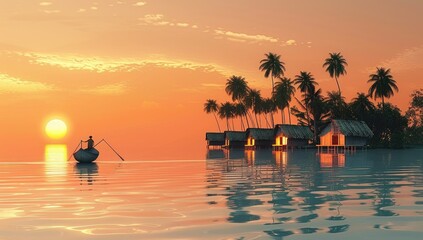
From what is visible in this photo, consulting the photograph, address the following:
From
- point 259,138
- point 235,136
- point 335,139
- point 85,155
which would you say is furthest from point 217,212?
point 235,136

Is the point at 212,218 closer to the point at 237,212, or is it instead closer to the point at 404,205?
the point at 237,212

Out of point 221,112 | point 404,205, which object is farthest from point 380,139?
point 404,205

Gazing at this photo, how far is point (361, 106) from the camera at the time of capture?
88438 millimetres

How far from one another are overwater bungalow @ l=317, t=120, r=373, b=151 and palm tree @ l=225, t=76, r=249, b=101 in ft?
111

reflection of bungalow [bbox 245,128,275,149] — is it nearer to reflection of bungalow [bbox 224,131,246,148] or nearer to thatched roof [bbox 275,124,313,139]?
thatched roof [bbox 275,124,313,139]

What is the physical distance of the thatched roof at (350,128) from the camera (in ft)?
240

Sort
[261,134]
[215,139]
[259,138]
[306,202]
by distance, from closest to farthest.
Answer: [306,202] < [259,138] < [261,134] < [215,139]

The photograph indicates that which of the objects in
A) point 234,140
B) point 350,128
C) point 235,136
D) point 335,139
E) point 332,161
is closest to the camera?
point 332,161

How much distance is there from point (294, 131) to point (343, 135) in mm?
10884

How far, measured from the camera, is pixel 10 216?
Answer: 11.2 m

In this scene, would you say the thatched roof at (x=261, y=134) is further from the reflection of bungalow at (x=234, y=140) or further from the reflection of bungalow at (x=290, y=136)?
the reflection of bungalow at (x=234, y=140)

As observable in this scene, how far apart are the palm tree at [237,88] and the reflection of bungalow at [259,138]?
16.9 m

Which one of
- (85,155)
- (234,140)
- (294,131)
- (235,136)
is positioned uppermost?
(294,131)

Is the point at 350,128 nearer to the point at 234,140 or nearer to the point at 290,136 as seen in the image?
the point at 290,136
